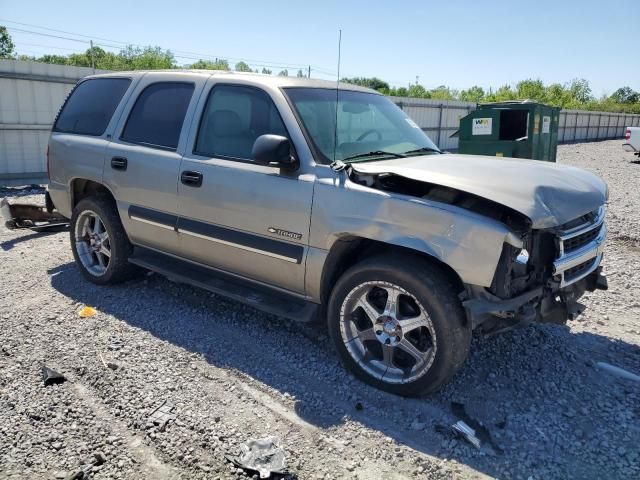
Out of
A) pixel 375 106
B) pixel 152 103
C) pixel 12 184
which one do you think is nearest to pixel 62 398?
pixel 152 103

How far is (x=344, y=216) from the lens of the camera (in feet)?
11.2

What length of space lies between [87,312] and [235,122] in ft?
7.06

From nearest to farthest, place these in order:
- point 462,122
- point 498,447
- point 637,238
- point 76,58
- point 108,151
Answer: point 498,447 < point 108,151 < point 637,238 < point 462,122 < point 76,58

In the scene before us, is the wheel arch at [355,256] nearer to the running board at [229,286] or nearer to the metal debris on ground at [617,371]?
the running board at [229,286]

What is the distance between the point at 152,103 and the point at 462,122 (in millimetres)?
7781

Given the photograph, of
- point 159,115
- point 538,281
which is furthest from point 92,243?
point 538,281

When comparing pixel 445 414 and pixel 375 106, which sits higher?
pixel 375 106

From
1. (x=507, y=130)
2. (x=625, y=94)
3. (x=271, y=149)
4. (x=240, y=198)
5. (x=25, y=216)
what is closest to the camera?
(x=271, y=149)

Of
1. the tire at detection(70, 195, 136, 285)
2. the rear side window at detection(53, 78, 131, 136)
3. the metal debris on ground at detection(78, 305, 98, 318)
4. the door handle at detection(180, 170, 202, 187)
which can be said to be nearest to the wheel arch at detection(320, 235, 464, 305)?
the door handle at detection(180, 170, 202, 187)

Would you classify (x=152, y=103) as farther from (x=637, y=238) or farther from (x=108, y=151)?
(x=637, y=238)

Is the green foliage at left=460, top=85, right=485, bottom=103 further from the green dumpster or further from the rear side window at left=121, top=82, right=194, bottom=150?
the rear side window at left=121, top=82, right=194, bottom=150

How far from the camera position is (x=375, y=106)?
179 inches

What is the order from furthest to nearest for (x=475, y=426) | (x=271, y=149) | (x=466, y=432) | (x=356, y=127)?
(x=356, y=127), (x=271, y=149), (x=475, y=426), (x=466, y=432)

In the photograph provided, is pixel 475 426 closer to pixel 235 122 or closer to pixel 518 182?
pixel 518 182
